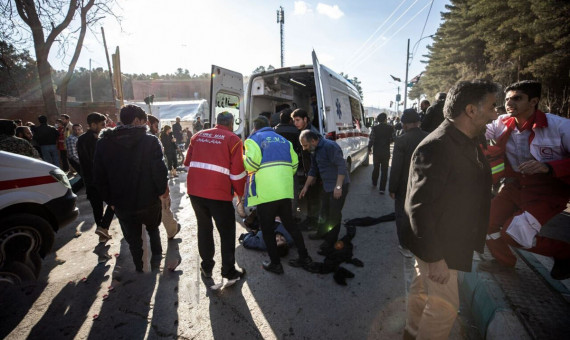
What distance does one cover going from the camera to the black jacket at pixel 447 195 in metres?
1.49

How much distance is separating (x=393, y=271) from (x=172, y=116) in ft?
77.9

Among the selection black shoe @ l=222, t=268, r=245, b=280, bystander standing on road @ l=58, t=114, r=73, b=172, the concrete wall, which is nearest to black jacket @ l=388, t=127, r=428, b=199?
black shoe @ l=222, t=268, r=245, b=280

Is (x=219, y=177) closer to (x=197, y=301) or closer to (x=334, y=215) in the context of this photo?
(x=197, y=301)

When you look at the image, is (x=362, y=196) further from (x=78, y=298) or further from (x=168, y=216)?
(x=78, y=298)

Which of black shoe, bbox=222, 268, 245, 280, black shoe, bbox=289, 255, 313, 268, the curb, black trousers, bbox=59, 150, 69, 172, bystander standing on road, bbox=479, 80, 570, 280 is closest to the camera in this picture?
the curb

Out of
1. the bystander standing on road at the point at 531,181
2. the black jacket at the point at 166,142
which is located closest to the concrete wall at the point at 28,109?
the black jacket at the point at 166,142

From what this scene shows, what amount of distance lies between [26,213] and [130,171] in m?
1.58

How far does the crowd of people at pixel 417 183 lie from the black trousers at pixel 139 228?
0.01 meters

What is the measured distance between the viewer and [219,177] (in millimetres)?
2736

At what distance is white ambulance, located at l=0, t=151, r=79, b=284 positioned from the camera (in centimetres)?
300

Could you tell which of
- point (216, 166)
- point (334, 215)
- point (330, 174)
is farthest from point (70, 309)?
point (330, 174)

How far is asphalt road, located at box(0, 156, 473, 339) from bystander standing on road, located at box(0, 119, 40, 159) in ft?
5.19

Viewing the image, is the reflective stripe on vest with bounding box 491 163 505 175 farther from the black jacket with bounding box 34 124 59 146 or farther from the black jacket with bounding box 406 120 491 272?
the black jacket with bounding box 34 124 59 146

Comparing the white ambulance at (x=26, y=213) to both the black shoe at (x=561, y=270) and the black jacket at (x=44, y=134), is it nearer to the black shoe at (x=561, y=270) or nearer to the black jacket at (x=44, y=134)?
the black shoe at (x=561, y=270)
